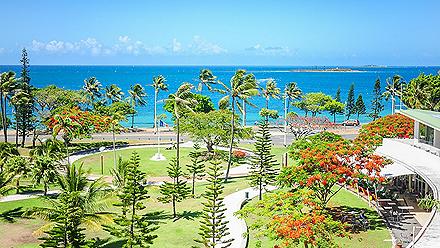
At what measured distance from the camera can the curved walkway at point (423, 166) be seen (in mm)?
15207

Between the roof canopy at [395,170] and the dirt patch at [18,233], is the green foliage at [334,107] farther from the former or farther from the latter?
the dirt patch at [18,233]

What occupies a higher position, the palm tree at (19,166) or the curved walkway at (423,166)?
the curved walkway at (423,166)

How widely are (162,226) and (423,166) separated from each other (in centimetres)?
1294

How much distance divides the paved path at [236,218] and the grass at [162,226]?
4.03 feet

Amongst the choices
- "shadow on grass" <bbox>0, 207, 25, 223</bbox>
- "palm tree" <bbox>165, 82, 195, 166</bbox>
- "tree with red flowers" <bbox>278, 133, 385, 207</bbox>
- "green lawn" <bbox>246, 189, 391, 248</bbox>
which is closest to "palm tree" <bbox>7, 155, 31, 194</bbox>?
"shadow on grass" <bbox>0, 207, 25, 223</bbox>

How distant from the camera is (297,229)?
51.5ft

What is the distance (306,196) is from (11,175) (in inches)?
629

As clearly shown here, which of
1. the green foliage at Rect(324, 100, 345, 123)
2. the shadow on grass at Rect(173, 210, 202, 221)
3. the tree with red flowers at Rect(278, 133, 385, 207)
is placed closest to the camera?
the tree with red flowers at Rect(278, 133, 385, 207)

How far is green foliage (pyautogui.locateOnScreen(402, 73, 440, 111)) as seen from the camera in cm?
5159

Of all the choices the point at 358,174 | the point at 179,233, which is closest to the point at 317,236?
the point at 358,174

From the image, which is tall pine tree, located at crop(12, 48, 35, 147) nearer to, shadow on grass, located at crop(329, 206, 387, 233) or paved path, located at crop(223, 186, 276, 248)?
paved path, located at crop(223, 186, 276, 248)

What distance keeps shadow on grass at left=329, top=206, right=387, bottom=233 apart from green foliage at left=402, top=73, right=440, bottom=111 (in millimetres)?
28385

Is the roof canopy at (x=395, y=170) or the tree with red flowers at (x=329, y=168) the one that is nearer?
the tree with red flowers at (x=329, y=168)

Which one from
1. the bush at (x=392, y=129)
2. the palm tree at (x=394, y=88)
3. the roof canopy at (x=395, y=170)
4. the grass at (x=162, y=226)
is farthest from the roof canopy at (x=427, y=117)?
the palm tree at (x=394, y=88)
